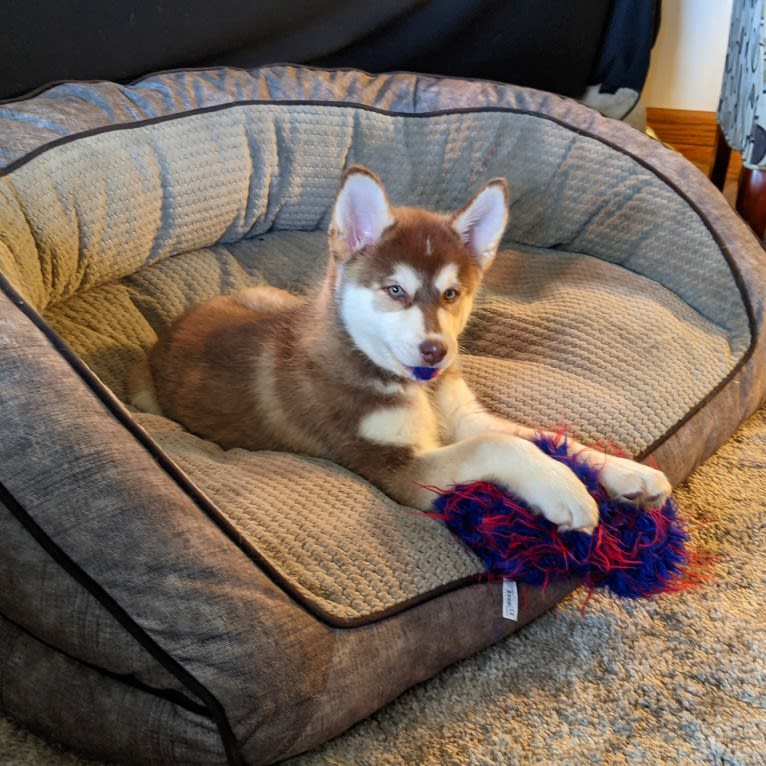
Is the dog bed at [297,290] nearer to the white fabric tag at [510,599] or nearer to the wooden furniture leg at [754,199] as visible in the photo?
the white fabric tag at [510,599]

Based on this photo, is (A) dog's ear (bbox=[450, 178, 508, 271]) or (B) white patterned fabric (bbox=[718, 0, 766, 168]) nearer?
(A) dog's ear (bbox=[450, 178, 508, 271])

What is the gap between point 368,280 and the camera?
5.82ft

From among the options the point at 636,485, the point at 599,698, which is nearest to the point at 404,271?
the point at 636,485

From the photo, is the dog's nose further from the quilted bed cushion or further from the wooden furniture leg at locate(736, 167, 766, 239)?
the wooden furniture leg at locate(736, 167, 766, 239)

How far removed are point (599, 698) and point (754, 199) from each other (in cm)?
197

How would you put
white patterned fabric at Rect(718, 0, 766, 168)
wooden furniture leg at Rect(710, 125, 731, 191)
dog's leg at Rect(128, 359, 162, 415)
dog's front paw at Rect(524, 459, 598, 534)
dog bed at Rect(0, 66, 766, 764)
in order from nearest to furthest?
dog bed at Rect(0, 66, 766, 764), dog's front paw at Rect(524, 459, 598, 534), dog's leg at Rect(128, 359, 162, 415), white patterned fabric at Rect(718, 0, 766, 168), wooden furniture leg at Rect(710, 125, 731, 191)

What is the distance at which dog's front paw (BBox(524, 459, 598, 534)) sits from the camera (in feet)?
5.14

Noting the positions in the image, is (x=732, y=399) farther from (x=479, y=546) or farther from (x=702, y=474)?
(x=479, y=546)

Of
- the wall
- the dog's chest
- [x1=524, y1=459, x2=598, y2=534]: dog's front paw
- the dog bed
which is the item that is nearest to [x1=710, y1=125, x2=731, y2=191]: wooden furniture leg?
the wall

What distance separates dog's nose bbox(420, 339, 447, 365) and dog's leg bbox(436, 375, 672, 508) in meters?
0.22

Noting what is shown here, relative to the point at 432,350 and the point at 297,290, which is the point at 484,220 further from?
the point at 297,290

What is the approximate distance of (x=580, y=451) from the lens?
1744mm

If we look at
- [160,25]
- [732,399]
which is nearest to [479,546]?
[732,399]

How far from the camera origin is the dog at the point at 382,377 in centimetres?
167
